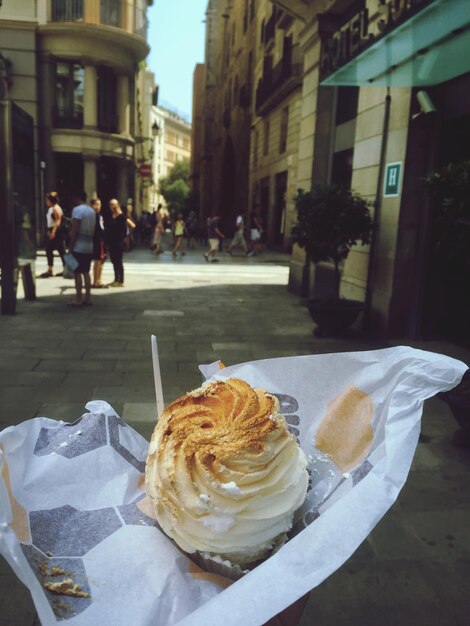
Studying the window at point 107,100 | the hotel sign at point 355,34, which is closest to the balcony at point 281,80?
the window at point 107,100

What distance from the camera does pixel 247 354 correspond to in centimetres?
641

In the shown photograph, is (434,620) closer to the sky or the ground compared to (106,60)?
closer to the ground

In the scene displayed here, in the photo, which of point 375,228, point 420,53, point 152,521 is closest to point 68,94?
point 375,228

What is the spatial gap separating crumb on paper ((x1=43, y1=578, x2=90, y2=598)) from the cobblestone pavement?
4.89 feet

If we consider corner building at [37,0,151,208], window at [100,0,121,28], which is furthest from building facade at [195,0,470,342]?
window at [100,0,121,28]

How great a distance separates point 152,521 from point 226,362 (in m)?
4.78

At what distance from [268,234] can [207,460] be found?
86.6 ft

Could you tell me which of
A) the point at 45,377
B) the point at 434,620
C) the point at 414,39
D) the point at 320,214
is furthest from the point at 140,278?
the point at 434,620

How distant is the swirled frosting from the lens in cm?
104

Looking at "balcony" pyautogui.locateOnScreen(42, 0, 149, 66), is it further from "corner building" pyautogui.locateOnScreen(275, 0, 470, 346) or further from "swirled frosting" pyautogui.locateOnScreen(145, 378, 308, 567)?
"swirled frosting" pyautogui.locateOnScreen(145, 378, 308, 567)

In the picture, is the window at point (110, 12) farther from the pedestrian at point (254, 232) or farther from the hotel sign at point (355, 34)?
the hotel sign at point (355, 34)

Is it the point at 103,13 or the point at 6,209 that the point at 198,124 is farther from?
the point at 6,209

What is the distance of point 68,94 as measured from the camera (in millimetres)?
23391

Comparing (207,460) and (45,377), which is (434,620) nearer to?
(207,460)
